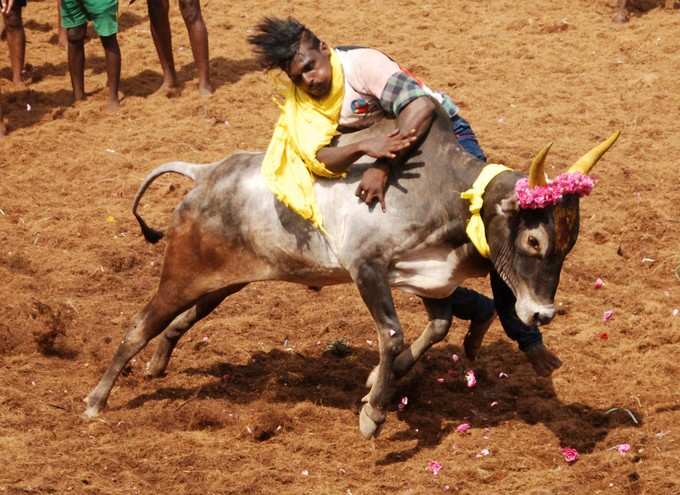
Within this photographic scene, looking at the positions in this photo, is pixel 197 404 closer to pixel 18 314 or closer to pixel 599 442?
pixel 18 314

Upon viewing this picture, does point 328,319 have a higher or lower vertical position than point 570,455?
lower

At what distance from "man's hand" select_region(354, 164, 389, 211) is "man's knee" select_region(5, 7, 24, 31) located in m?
6.59

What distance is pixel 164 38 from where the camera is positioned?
1078cm

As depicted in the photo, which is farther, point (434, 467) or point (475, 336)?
point (475, 336)

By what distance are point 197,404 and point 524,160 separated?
3830 millimetres

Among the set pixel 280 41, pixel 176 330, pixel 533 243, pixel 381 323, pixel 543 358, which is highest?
pixel 280 41

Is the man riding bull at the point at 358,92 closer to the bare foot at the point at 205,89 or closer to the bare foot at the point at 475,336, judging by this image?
the bare foot at the point at 475,336

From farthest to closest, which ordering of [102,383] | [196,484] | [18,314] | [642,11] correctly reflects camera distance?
1. [642,11]
2. [18,314]
3. [102,383]
4. [196,484]

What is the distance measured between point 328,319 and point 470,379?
1189mm

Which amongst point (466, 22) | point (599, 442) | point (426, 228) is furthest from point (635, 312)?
point (466, 22)

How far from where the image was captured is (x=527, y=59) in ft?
36.6

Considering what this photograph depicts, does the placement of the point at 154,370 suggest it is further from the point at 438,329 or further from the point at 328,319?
the point at 438,329

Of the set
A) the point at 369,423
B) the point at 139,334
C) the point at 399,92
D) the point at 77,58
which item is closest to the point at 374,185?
the point at 399,92

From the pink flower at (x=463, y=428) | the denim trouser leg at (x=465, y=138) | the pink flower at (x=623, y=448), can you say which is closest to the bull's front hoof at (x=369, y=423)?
the pink flower at (x=463, y=428)
